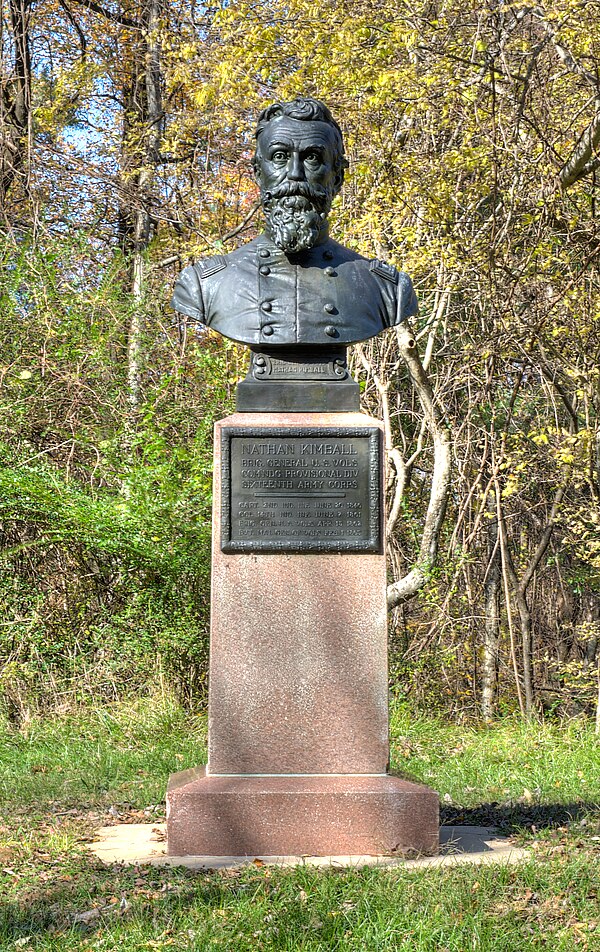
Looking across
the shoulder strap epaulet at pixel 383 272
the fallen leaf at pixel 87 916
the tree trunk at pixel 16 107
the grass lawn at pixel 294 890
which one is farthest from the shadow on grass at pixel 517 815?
the tree trunk at pixel 16 107

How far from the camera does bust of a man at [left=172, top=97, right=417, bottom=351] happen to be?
16.7 feet

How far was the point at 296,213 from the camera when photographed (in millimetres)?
5098

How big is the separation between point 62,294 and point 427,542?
173 inches

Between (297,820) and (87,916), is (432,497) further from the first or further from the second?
(87,916)

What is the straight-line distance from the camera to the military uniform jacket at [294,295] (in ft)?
17.0

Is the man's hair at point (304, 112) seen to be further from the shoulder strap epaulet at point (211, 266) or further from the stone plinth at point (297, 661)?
the stone plinth at point (297, 661)

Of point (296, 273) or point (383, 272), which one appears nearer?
point (296, 273)

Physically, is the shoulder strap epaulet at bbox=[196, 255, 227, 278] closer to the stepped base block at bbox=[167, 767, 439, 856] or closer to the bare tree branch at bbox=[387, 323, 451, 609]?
the stepped base block at bbox=[167, 767, 439, 856]

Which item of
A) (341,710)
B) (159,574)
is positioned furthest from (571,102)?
(341,710)

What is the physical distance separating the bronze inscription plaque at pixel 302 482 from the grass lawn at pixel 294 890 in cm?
148

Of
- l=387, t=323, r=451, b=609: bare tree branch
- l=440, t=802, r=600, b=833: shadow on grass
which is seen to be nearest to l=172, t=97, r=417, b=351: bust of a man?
l=440, t=802, r=600, b=833: shadow on grass

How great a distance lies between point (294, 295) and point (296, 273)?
0.13 m

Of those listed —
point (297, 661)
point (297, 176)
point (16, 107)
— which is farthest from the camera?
point (16, 107)

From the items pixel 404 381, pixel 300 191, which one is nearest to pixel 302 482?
pixel 300 191
